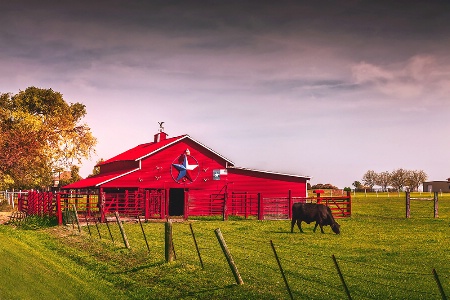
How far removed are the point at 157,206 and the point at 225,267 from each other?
2205cm

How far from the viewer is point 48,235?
24500 mm

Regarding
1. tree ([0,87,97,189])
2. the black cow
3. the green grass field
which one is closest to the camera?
the green grass field

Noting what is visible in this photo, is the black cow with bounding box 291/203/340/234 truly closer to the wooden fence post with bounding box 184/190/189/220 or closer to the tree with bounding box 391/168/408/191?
the wooden fence post with bounding box 184/190/189/220

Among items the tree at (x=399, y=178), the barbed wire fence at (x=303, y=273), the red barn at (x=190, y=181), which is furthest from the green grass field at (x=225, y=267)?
the tree at (x=399, y=178)

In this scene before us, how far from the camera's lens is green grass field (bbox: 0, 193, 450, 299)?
11.8 metres

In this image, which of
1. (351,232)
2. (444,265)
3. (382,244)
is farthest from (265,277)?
(351,232)

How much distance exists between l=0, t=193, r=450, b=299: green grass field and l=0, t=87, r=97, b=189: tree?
86.1 feet

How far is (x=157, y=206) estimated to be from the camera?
36.1m

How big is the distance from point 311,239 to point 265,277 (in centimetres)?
900

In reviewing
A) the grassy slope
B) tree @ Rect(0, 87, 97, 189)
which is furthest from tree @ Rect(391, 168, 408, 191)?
the grassy slope

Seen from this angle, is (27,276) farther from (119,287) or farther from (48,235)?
(48,235)

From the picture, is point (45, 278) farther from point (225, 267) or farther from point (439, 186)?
point (439, 186)

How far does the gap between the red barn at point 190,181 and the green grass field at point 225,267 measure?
12.5 meters

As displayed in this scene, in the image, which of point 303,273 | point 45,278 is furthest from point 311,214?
point 45,278
